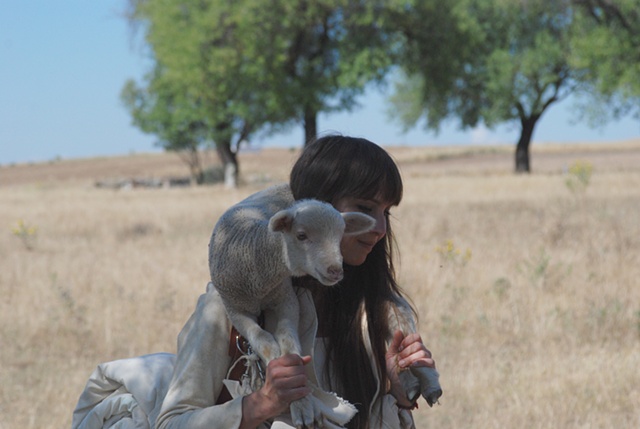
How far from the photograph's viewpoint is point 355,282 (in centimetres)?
300

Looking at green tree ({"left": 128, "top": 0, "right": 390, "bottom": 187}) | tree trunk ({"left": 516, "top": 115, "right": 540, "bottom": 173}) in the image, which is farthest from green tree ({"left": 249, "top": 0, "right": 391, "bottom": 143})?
tree trunk ({"left": 516, "top": 115, "right": 540, "bottom": 173})

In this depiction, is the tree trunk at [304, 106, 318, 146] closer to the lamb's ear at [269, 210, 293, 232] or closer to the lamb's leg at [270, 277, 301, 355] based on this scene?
the lamb's leg at [270, 277, 301, 355]

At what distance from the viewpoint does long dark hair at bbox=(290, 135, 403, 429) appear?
2744 millimetres

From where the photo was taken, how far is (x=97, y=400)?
295 centimetres

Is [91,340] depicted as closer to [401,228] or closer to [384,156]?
[384,156]

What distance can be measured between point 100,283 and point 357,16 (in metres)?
21.8

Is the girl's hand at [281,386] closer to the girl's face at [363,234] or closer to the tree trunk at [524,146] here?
the girl's face at [363,234]

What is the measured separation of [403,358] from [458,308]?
5.30 metres

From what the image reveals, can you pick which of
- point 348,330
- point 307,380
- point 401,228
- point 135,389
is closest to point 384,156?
point 348,330

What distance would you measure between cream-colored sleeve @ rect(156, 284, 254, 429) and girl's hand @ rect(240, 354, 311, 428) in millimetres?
205

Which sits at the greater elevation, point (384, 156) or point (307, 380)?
point (384, 156)

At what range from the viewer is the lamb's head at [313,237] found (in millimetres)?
2062

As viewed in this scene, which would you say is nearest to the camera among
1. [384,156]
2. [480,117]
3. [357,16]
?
[384,156]

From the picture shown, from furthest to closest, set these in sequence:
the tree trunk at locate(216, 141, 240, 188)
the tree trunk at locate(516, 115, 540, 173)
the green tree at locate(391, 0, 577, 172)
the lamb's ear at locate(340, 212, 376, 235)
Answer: the tree trunk at locate(216, 141, 240, 188), the tree trunk at locate(516, 115, 540, 173), the green tree at locate(391, 0, 577, 172), the lamb's ear at locate(340, 212, 376, 235)
